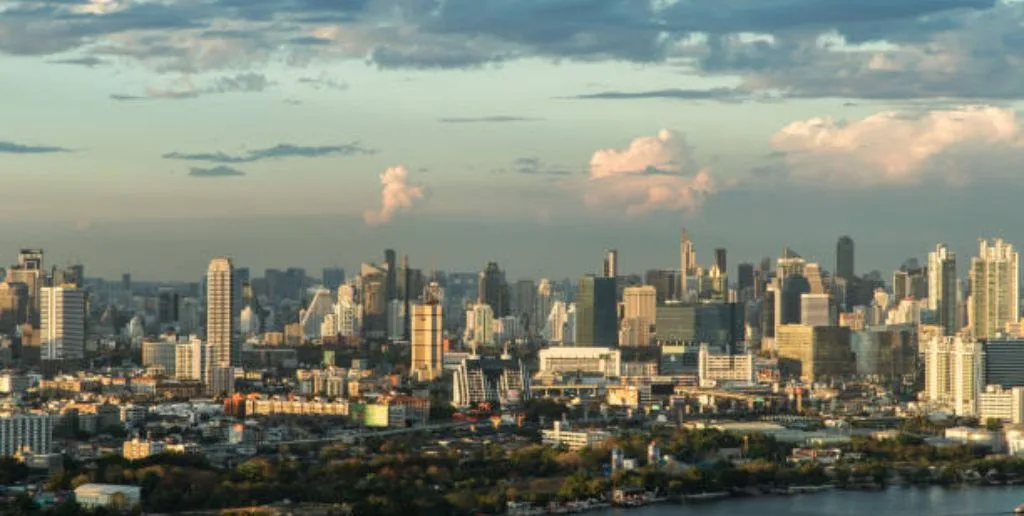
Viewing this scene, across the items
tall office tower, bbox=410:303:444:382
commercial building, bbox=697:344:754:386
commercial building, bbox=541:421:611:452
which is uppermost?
tall office tower, bbox=410:303:444:382

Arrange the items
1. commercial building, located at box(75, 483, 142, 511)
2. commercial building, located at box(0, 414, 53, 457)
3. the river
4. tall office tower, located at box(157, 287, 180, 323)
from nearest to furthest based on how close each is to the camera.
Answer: commercial building, located at box(75, 483, 142, 511)
the river
commercial building, located at box(0, 414, 53, 457)
tall office tower, located at box(157, 287, 180, 323)

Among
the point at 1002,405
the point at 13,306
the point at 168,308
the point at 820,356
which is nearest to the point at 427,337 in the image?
the point at 820,356

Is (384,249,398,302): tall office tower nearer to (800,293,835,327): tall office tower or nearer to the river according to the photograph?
(800,293,835,327): tall office tower

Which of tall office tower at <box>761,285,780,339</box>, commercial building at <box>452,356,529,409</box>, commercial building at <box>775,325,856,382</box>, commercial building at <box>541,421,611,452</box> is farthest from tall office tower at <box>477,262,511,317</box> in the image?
commercial building at <box>541,421,611,452</box>

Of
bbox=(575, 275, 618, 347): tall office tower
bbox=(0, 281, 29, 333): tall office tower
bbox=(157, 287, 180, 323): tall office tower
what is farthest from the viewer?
bbox=(157, 287, 180, 323): tall office tower

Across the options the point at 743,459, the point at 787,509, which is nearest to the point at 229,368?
the point at 743,459

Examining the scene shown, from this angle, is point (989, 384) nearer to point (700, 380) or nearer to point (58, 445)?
point (700, 380)

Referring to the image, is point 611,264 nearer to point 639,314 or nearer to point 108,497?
point 639,314
